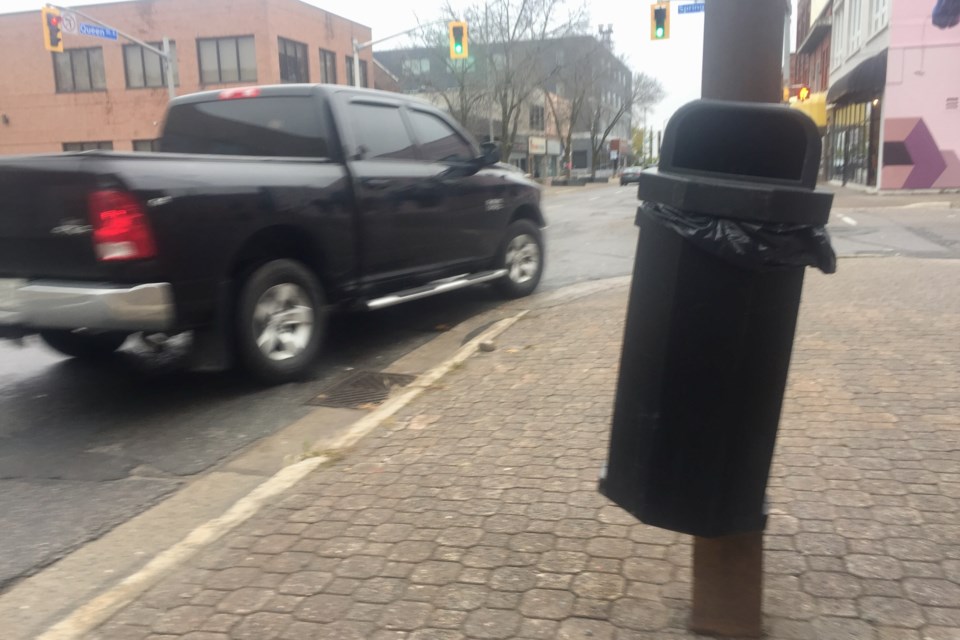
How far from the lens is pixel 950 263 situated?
33.3ft

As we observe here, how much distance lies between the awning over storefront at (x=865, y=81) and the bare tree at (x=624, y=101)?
41162 millimetres

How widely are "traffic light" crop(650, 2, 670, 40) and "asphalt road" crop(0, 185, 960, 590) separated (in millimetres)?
16872

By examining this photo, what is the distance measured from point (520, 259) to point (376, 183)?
2659 millimetres

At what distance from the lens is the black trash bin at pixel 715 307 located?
2.21m

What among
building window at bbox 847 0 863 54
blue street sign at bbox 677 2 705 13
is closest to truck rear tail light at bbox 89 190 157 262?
blue street sign at bbox 677 2 705 13

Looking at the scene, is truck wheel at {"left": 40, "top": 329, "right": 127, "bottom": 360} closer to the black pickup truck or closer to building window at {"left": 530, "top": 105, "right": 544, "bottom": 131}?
the black pickup truck

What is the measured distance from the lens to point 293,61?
42.6 metres

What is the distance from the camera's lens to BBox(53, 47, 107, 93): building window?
141 ft

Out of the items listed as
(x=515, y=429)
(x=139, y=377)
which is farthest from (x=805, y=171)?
(x=139, y=377)

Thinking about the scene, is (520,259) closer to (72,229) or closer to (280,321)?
(280,321)

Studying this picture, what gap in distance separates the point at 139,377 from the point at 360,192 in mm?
2107

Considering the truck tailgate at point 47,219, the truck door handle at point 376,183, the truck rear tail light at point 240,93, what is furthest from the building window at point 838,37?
the truck tailgate at point 47,219

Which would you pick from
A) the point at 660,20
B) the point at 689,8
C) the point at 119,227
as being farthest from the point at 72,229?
the point at 689,8

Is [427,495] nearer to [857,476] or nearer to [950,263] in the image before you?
[857,476]
